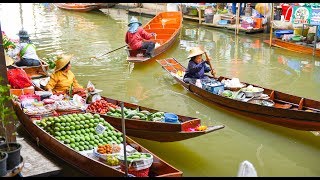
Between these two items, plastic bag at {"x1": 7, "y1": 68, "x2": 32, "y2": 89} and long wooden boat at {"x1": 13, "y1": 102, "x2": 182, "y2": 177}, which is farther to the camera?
plastic bag at {"x1": 7, "y1": 68, "x2": 32, "y2": 89}

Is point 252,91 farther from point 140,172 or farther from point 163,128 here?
point 140,172

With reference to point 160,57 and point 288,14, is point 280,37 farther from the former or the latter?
point 160,57

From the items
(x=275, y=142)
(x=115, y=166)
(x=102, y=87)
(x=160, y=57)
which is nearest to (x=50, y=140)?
(x=115, y=166)

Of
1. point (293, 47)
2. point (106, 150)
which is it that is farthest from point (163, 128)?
point (293, 47)

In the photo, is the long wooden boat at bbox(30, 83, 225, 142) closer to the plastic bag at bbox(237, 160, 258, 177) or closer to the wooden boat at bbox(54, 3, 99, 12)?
the plastic bag at bbox(237, 160, 258, 177)

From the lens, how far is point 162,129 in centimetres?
629

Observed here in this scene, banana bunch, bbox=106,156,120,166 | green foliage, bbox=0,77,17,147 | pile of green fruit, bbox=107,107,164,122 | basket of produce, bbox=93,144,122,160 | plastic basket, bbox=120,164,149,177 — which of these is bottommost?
plastic basket, bbox=120,164,149,177

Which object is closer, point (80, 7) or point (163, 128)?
point (163, 128)

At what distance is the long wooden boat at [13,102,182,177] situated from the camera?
5.03 metres

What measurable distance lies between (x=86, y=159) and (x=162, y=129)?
136 cm

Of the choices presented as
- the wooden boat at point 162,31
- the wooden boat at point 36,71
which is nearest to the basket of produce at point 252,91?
the wooden boat at point 162,31

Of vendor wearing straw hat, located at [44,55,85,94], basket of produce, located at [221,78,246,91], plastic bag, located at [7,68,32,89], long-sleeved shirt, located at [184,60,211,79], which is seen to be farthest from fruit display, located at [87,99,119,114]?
basket of produce, located at [221,78,246,91]

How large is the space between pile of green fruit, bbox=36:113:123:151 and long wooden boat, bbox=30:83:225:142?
44 cm

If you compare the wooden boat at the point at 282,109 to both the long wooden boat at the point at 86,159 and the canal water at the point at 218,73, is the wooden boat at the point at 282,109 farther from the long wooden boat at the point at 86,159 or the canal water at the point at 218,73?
the long wooden boat at the point at 86,159
